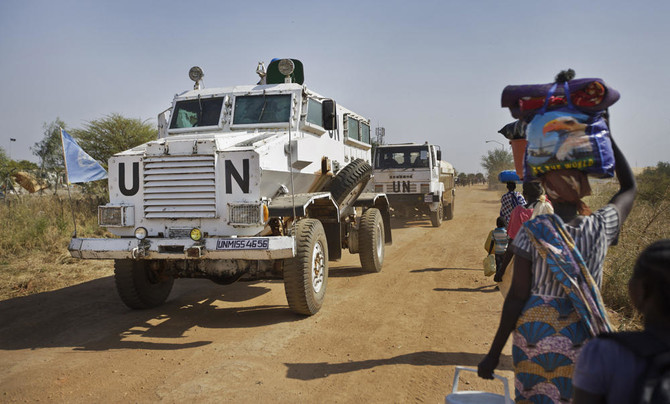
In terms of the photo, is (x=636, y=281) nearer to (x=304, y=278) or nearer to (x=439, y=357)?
(x=439, y=357)

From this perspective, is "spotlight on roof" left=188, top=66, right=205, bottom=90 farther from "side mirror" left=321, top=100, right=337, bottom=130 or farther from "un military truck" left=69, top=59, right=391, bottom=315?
"side mirror" left=321, top=100, right=337, bottom=130

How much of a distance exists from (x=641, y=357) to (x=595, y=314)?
1.65 ft

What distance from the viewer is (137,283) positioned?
5.73 meters

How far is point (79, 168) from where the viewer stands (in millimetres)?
6043

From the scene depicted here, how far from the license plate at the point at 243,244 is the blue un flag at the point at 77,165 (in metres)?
2.17

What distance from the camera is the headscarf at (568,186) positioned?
186 cm

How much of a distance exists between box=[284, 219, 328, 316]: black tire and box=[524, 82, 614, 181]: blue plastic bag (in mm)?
3516

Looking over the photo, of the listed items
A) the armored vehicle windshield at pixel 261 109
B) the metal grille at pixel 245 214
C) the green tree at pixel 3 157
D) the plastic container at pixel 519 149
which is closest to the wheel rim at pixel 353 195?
the armored vehicle windshield at pixel 261 109

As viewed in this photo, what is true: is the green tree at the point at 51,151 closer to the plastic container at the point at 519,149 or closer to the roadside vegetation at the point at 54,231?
the roadside vegetation at the point at 54,231

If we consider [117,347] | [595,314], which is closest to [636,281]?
[595,314]

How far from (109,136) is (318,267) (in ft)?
46.9

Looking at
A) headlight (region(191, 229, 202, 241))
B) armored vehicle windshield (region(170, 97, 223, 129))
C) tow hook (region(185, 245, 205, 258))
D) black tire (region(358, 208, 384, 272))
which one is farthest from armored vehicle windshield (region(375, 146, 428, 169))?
tow hook (region(185, 245, 205, 258))

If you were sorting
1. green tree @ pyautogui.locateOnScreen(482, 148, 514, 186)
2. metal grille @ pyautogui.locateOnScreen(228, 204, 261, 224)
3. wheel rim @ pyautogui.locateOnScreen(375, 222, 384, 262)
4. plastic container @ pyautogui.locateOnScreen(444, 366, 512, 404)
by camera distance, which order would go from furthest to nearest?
green tree @ pyautogui.locateOnScreen(482, 148, 514, 186) → wheel rim @ pyautogui.locateOnScreen(375, 222, 384, 262) → metal grille @ pyautogui.locateOnScreen(228, 204, 261, 224) → plastic container @ pyautogui.locateOnScreen(444, 366, 512, 404)

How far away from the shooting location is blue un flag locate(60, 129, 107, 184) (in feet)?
19.4
